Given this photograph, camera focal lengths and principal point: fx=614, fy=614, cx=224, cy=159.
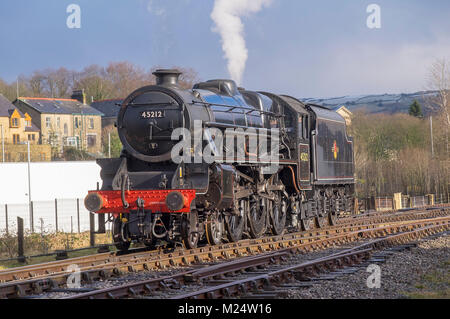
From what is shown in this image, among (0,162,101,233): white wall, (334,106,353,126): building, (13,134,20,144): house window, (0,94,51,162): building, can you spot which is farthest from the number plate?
(13,134,20,144): house window

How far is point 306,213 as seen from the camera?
63.6 ft

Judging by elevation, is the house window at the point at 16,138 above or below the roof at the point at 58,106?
below

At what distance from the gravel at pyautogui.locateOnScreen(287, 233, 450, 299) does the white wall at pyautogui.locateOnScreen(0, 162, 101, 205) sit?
2048cm

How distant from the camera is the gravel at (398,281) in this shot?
28.6ft

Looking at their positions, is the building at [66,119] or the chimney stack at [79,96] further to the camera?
the chimney stack at [79,96]

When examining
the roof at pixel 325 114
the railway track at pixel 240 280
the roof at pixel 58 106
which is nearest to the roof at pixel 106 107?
the roof at pixel 58 106

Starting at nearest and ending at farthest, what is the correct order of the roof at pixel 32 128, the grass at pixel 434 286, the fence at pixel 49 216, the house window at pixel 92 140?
the grass at pixel 434 286, the fence at pixel 49 216, the roof at pixel 32 128, the house window at pixel 92 140

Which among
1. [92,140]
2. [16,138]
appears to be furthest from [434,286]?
[92,140]

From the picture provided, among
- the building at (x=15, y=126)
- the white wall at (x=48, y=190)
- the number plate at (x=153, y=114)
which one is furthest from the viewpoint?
the building at (x=15, y=126)

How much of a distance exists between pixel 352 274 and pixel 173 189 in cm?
442

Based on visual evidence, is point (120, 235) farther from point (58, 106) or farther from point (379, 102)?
point (379, 102)

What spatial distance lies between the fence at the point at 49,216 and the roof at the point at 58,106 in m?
38.1

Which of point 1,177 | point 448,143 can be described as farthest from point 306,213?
point 448,143

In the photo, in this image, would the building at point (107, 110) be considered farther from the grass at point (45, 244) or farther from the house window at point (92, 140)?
the grass at point (45, 244)
